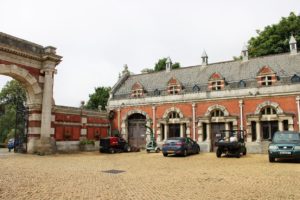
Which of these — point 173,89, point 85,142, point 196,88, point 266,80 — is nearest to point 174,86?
point 173,89

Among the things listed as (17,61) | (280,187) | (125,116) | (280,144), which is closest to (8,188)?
(280,187)

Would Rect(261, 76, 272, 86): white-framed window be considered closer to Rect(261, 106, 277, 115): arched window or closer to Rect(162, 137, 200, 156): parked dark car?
Rect(261, 106, 277, 115): arched window

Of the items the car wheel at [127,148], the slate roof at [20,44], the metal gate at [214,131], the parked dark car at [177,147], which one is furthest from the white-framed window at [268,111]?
the slate roof at [20,44]

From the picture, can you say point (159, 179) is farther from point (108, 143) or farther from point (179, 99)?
point (179, 99)

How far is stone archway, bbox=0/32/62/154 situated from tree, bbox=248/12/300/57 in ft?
82.1

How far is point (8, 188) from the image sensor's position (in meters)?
8.01

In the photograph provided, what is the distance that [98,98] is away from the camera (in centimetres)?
5147

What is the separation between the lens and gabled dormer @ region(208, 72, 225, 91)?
25.4m

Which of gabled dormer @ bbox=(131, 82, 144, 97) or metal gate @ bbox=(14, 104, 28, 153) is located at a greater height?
gabled dormer @ bbox=(131, 82, 144, 97)

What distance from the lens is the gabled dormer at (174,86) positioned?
91.1 feet

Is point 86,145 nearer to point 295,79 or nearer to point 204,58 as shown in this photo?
point 204,58

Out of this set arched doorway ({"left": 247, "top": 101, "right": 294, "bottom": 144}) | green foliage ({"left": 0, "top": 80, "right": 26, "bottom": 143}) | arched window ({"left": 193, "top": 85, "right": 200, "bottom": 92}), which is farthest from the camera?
green foliage ({"left": 0, "top": 80, "right": 26, "bottom": 143})

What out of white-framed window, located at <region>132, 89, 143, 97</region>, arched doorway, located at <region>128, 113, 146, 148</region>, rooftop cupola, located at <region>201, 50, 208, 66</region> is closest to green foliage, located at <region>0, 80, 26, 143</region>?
white-framed window, located at <region>132, 89, 143, 97</region>

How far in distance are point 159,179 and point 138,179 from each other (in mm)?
756
